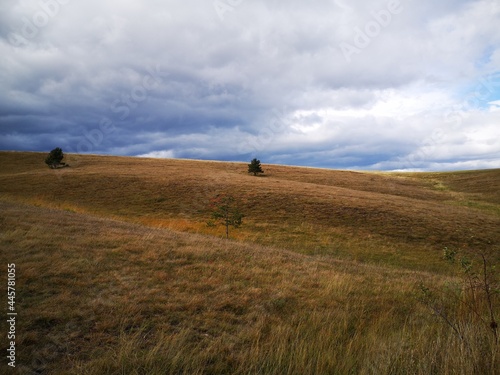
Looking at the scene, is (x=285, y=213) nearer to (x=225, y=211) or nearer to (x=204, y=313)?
(x=225, y=211)

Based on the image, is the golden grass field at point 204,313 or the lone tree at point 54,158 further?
the lone tree at point 54,158

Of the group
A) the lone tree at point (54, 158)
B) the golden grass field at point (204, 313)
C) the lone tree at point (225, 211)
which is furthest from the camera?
the lone tree at point (54, 158)

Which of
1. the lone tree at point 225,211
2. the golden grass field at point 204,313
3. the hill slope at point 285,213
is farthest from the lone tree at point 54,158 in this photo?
the golden grass field at point 204,313

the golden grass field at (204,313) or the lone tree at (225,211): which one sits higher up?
the golden grass field at (204,313)

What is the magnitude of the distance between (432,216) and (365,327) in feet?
116

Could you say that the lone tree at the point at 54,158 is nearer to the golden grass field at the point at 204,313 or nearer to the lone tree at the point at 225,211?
the lone tree at the point at 225,211

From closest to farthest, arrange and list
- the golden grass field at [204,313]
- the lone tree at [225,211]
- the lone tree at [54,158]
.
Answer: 1. the golden grass field at [204,313]
2. the lone tree at [225,211]
3. the lone tree at [54,158]

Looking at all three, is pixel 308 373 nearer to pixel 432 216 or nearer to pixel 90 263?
pixel 90 263

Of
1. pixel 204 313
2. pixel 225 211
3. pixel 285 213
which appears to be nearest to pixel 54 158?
pixel 225 211

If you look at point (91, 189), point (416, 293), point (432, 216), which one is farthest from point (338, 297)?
point (91, 189)

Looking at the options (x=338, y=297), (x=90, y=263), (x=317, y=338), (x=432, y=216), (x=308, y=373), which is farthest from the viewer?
(x=432, y=216)

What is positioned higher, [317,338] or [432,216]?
[317,338]

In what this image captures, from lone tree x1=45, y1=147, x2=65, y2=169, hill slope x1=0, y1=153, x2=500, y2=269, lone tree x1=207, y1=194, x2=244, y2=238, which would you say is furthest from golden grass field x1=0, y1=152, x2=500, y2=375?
lone tree x1=45, y1=147, x2=65, y2=169

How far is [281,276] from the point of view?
982cm
